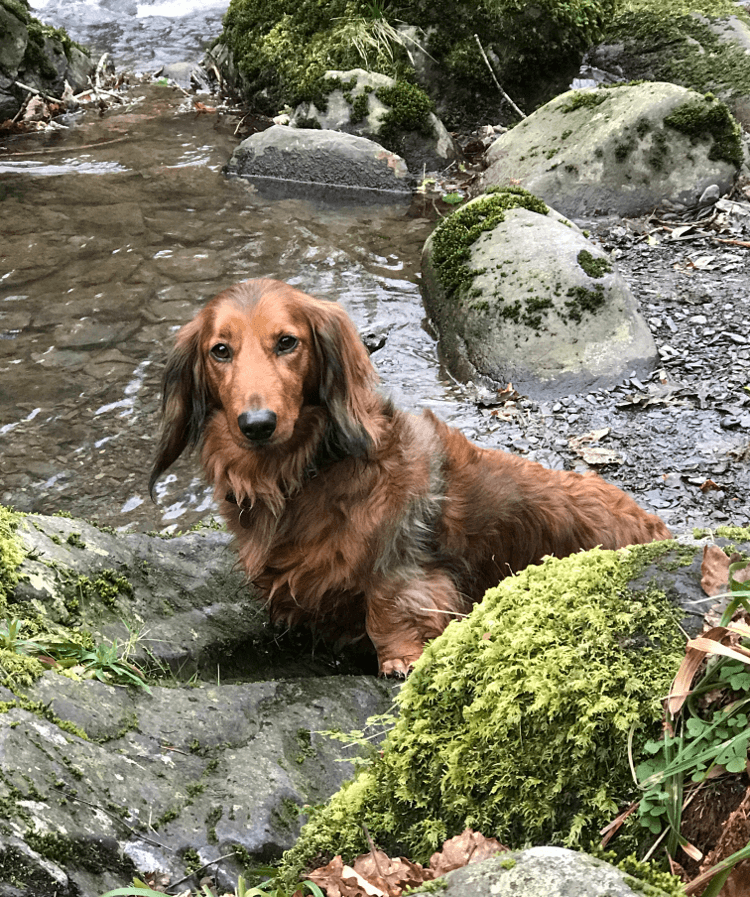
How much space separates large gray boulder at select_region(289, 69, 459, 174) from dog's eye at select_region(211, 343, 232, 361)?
6.93m

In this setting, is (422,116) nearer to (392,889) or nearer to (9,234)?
(9,234)

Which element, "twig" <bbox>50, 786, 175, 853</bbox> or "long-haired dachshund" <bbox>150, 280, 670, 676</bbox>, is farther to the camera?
"long-haired dachshund" <bbox>150, 280, 670, 676</bbox>

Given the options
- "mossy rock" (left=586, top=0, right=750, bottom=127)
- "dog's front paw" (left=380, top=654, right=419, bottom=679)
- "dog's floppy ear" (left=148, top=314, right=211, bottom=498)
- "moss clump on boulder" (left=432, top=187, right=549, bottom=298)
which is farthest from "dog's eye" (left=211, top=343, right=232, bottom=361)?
"mossy rock" (left=586, top=0, right=750, bottom=127)

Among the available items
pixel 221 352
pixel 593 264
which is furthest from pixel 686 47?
pixel 221 352

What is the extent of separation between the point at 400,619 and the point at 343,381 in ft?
3.15

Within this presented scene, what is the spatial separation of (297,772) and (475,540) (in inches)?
58.8

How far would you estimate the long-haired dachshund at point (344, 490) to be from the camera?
3387 millimetres

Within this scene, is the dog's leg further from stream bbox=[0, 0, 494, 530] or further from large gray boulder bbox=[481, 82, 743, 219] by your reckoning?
large gray boulder bbox=[481, 82, 743, 219]

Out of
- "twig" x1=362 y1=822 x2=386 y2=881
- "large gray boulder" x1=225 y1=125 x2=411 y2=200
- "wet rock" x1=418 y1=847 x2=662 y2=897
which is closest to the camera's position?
"wet rock" x1=418 y1=847 x2=662 y2=897

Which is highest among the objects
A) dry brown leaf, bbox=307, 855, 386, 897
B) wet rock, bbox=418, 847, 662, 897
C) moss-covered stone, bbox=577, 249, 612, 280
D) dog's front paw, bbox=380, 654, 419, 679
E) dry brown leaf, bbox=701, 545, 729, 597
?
dry brown leaf, bbox=701, 545, 729, 597

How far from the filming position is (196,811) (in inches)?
81.6

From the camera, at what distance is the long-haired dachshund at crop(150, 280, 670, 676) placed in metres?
3.39

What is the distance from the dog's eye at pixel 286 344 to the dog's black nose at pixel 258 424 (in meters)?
0.34

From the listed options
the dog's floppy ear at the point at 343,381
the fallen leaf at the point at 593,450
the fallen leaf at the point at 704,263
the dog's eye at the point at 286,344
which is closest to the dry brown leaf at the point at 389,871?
the dog's floppy ear at the point at 343,381
